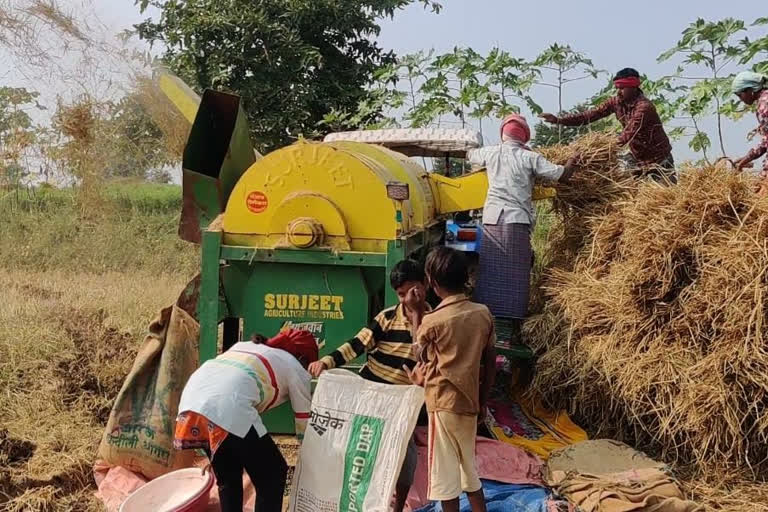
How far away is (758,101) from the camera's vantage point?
13.9 ft

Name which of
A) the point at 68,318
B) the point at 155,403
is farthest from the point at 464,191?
the point at 68,318

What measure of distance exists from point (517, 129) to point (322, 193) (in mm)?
1626

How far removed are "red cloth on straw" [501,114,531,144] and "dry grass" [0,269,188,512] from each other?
3307 millimetres

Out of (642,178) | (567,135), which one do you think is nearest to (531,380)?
(642,178)

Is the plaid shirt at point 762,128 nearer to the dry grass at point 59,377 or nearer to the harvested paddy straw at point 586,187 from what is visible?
the harvested paddy straw at point 586,187

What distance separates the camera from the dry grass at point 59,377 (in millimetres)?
3701

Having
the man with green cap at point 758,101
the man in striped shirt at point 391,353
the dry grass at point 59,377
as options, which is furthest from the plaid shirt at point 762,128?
the dry grass at point 59,377

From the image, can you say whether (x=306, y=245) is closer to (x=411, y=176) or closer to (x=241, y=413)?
(x=411, y=176)

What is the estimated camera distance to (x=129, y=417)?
393 cm

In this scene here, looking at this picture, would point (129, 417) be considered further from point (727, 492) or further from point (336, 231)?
point (727, 492)

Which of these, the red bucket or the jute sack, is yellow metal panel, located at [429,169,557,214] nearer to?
the jute sack

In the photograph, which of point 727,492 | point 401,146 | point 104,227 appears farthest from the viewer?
point 104,227

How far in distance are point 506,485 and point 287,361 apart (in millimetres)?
1398

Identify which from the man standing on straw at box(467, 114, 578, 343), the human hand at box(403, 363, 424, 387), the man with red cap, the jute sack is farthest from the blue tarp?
the jute sack
